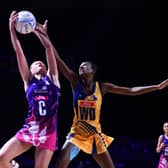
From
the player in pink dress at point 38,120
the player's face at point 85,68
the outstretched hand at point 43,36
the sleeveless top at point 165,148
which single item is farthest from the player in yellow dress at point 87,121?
the sleeveless top at point 165,148

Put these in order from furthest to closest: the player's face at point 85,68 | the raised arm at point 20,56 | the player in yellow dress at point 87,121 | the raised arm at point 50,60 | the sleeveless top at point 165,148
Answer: the sleeveless top at point 165,148 → the player's face at point 85,68 → the player in yellow dress at point 87,121 → the raised arm at point 50,60 → the raised arm at point 20,56

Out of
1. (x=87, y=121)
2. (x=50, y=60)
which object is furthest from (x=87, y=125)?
(x=50, y=60)

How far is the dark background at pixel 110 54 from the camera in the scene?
34.7ft

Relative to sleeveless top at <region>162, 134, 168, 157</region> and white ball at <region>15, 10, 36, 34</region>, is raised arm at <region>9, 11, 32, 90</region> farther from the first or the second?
sleeveless top at <region>162, 134, 168, 157</region>

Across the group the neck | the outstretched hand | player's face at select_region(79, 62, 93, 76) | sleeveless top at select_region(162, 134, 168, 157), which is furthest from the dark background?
the outstretched hand

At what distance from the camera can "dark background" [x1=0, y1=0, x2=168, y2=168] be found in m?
10.6

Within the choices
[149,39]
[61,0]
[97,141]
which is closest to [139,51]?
[149,39]

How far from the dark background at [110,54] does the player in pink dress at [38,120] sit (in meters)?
5.78

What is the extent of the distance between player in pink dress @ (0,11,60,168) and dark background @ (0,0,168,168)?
19.0 ft

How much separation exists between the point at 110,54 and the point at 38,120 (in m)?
6.88

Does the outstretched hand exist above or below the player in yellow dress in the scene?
above

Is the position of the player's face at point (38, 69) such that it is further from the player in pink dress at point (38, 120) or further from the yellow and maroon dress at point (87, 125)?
the yellow and maroon dress at point (87, 125)

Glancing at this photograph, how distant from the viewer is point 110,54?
11.2 m

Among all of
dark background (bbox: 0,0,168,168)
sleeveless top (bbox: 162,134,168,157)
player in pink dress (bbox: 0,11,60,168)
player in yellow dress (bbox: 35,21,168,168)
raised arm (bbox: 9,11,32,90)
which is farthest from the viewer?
dark background (bbox: 0,0,168,168)
